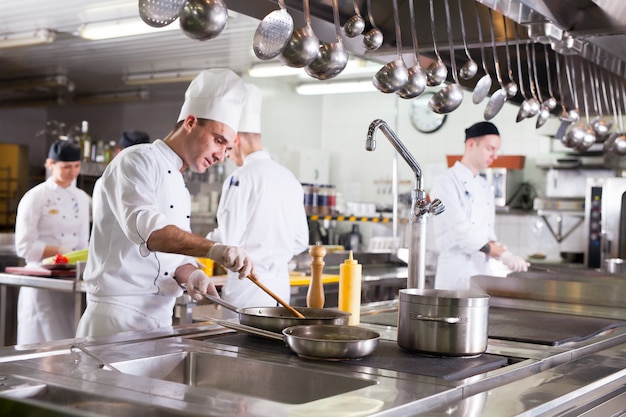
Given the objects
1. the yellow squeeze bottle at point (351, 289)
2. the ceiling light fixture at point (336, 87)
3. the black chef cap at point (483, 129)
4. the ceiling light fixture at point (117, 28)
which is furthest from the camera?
the ceiling light fixture at point (336, 87)

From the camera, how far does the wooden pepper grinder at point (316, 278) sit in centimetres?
239

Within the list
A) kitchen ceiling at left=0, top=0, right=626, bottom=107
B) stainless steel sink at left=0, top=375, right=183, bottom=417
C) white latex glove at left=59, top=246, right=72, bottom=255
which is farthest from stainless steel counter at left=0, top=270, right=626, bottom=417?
white latex glove at left=59, top=246, right=72, bottom=255

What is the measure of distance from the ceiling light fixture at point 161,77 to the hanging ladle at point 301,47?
26.0 ft

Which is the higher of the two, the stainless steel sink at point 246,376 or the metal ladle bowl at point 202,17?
the metal ladle bowl at point 202,17

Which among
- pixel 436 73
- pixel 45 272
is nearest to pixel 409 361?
pixel 436 73

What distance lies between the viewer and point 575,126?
466 centimetres

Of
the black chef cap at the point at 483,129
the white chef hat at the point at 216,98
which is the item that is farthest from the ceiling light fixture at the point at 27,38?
the white chef hat at the point at 216,98

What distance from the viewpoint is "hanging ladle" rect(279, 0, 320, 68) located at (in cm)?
235

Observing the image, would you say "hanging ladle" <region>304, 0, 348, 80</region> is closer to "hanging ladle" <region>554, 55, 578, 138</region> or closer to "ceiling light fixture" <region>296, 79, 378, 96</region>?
"hanging ladle" <region>554, 55, 578, 138</region>

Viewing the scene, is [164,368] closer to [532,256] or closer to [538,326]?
[538,326]

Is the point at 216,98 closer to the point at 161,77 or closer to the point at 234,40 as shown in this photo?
the point at 234,40

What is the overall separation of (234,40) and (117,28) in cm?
132

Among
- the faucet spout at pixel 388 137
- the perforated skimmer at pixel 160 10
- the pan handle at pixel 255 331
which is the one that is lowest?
the pan handle at pixel 255 331

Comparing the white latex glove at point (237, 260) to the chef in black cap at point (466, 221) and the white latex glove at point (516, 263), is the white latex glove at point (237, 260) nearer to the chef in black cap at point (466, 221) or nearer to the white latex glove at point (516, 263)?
the white latex glove at point (516, 263)
